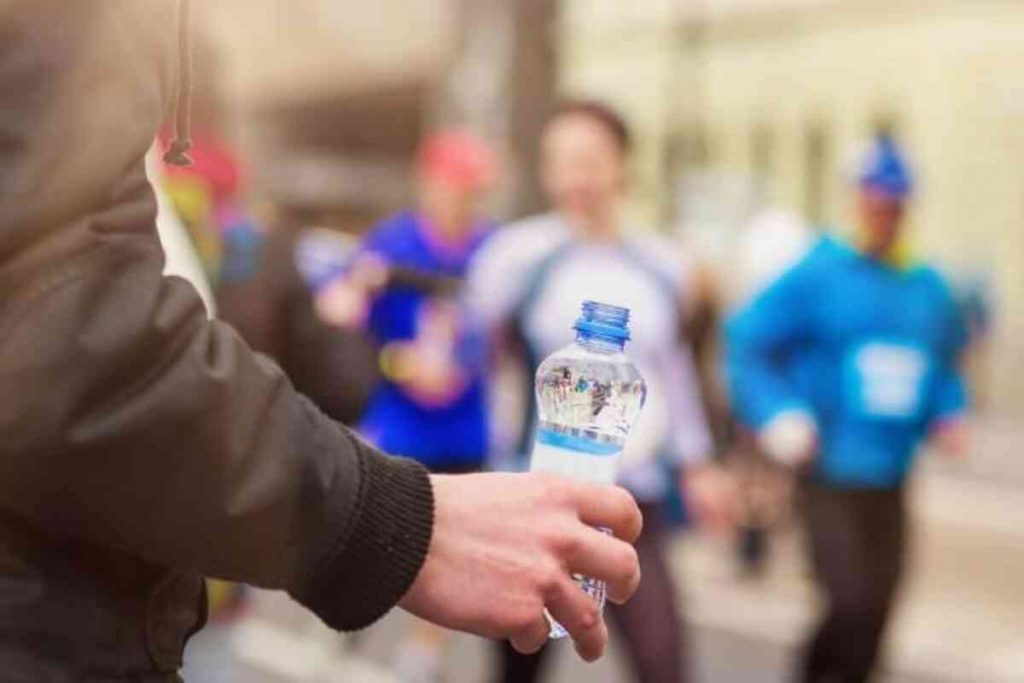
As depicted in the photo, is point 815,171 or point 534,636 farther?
point 815,171

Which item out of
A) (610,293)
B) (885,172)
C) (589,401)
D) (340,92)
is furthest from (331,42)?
(589,401)

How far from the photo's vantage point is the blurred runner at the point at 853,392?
6.58 metres

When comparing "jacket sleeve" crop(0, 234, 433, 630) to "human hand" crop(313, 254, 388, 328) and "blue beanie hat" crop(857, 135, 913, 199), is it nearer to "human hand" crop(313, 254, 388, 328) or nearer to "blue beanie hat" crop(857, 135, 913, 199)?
"human hand" crop(313, 254, 388, 328)

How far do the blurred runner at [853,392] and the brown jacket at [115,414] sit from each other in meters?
5.09

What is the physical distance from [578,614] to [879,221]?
527cm

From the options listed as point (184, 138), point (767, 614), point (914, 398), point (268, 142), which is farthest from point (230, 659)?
point (268, 142)

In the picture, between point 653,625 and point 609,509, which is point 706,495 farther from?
point 609,509

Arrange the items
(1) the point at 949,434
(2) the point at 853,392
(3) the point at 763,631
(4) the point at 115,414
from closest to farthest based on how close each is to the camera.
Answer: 1. (4) the point at 115,414
2. (2) the point at 853,392
3. (1) the point at 949,434
4. (3) the point at 763,631

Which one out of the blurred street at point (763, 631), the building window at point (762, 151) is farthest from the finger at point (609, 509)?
the building window at point (762, 151)

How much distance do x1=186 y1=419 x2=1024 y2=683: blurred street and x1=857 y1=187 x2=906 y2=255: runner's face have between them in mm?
2208

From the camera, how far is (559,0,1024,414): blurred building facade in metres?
27.9

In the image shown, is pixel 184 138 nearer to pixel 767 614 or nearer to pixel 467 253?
pixel 467 253

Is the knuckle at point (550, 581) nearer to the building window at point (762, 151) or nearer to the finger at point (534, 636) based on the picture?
the finger at point (534, 636)

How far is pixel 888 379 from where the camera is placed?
22.1 ft
